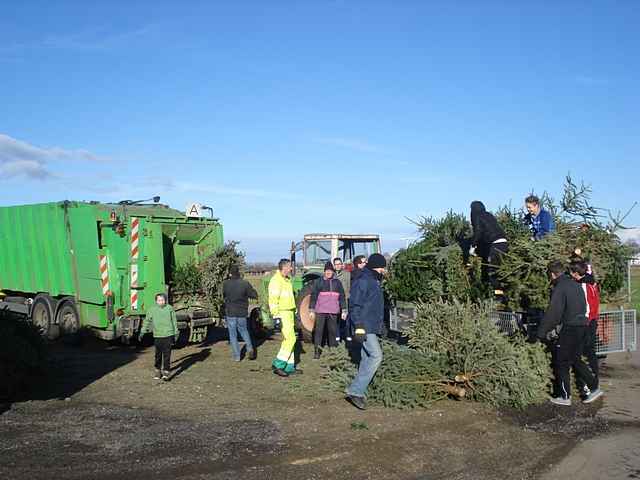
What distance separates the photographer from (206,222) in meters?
13.5

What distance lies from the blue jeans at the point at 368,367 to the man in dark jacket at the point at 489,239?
2276 millimetres

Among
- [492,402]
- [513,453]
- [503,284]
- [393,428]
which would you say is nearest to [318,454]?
[393,428]

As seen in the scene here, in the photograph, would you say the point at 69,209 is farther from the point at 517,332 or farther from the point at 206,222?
the point at 517,332

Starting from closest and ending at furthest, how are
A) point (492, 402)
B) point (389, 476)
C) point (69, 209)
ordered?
1. point (389, 476)
2. point (492, 402)
3. point (69, 209)

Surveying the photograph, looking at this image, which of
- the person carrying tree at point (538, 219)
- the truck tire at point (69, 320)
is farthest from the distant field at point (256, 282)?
the person carrying tree at point (538, 219)

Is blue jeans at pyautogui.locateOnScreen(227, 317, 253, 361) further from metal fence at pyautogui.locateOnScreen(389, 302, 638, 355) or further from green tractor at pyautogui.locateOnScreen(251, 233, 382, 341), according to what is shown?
metal fence at pyautogui.locateOnScreen(389, 302, 638, 355)

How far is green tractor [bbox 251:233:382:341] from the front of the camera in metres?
14.2

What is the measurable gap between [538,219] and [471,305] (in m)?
1.58

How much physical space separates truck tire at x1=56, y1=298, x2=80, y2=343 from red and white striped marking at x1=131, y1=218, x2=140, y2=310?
1.67 meters

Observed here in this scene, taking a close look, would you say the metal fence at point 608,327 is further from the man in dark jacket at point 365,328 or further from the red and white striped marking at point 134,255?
the red and white striped marking at point 134,255

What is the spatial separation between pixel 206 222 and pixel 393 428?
7.90 m

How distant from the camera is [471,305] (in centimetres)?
852

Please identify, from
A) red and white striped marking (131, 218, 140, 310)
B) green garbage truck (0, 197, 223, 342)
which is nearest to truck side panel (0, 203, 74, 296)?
green garbage truck (0, 197, 223, 342)

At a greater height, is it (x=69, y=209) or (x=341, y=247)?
(x=69, y=209)
